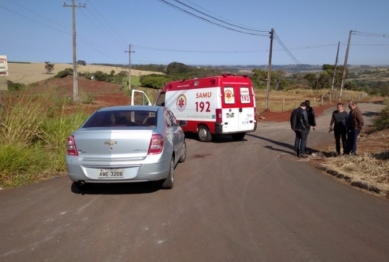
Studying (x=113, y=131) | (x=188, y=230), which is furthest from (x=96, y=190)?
(x=188, y=230)

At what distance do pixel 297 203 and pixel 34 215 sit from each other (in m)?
4.09

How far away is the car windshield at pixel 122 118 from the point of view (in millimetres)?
6762

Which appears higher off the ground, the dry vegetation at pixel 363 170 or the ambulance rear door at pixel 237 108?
the ambulance rear door at pixel 237 108

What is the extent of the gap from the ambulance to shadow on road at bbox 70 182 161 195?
263 inches

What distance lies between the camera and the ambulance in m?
13.4

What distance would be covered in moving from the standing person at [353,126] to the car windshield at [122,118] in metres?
6.02

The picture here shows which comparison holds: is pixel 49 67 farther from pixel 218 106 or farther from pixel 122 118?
pixel 122 118

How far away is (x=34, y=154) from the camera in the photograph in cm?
819

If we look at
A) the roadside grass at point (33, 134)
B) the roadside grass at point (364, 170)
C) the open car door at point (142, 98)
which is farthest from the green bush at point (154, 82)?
the roadside grass at point (364, 170)

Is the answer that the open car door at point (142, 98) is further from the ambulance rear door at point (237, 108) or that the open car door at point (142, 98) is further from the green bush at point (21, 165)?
the green bush at point (21, 165)

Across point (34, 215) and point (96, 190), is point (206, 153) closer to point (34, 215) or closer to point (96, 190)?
point (96, 190)

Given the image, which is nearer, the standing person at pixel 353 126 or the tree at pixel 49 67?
the standing person at pixel 353 126

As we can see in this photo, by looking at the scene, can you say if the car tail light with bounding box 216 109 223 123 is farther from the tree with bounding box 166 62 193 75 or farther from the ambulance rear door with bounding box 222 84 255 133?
the tree with bounding box 166 62 193 75

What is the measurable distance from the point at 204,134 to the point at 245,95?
2.18 m
